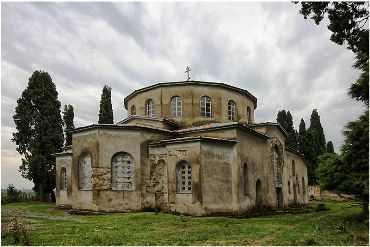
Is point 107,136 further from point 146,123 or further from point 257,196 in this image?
point 257,196

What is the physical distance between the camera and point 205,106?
26438mm

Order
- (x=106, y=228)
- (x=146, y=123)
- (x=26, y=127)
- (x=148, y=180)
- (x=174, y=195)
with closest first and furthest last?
(x=106, y=228)
(x=174, y=195)
(x=148, y=180)
(x=146, y=123)
(x=26, y=127)

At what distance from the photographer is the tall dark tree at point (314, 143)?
5081cm

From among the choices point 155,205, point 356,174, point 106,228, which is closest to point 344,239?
point 356,174

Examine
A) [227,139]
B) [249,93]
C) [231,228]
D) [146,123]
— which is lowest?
[231,228]

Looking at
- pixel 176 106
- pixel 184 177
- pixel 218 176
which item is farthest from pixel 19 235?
pixel 176 106

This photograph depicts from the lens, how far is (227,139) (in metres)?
20.6

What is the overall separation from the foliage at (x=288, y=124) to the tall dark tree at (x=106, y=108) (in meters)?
27.1

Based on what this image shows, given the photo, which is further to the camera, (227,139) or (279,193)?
(279,193)

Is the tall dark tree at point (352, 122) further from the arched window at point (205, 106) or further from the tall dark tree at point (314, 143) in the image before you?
the tall dark tree at point (314, 143)

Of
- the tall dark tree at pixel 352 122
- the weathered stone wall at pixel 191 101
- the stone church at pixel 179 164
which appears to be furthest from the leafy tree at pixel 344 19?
the weathered stone wall at pixel 191 101

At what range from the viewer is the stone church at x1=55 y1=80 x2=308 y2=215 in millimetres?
19562

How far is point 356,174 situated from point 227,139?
8.05 metres

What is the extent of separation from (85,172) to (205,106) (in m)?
9.78
